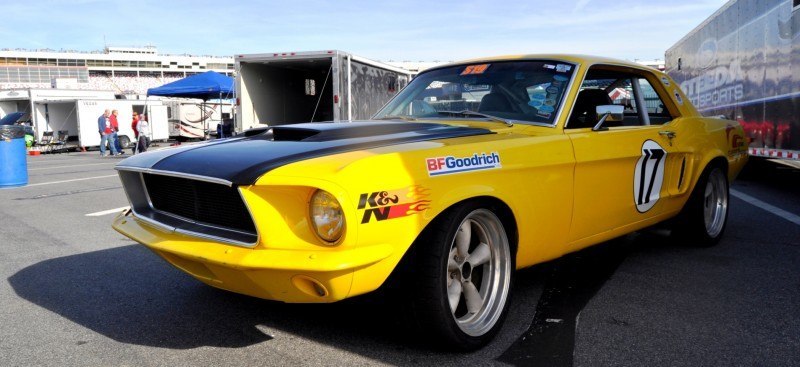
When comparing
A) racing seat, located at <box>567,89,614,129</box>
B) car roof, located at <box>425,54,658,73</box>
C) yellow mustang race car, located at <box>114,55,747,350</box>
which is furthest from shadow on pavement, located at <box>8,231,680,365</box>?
car roof, located at <box>425,54,658,73</box>

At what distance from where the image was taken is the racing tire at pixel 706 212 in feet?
16.0

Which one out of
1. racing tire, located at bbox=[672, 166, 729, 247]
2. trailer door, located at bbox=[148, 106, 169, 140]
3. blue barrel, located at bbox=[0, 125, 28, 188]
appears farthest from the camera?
trailer door, located at bbox=[148, 106, 169, 140]

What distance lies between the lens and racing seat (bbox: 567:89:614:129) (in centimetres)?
377

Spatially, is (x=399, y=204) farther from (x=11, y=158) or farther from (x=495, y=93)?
(x=11, y=158)

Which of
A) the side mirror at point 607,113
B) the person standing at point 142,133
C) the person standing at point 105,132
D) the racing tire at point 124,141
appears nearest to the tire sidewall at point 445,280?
the side mirror at point 607,113

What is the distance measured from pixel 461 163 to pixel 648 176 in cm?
192

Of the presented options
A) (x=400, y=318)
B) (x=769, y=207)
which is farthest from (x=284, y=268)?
(x=769, y=207)

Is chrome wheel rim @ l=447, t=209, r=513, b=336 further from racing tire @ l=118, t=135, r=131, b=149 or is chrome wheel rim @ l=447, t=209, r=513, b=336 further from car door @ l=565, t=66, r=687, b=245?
racing tire @ l=118, t=135, r=131, b=149

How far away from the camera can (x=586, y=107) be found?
402 centimetres

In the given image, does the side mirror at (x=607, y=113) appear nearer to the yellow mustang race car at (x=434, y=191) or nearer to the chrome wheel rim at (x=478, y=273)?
the yellow mustang race car at (x=434, y=191)

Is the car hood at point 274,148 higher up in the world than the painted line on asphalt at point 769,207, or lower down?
higher up

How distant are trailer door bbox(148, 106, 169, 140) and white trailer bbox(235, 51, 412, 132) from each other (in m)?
14.2

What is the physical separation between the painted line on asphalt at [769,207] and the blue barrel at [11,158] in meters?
10.9

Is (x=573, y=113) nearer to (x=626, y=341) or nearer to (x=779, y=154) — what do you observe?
(x=626, y=341)
